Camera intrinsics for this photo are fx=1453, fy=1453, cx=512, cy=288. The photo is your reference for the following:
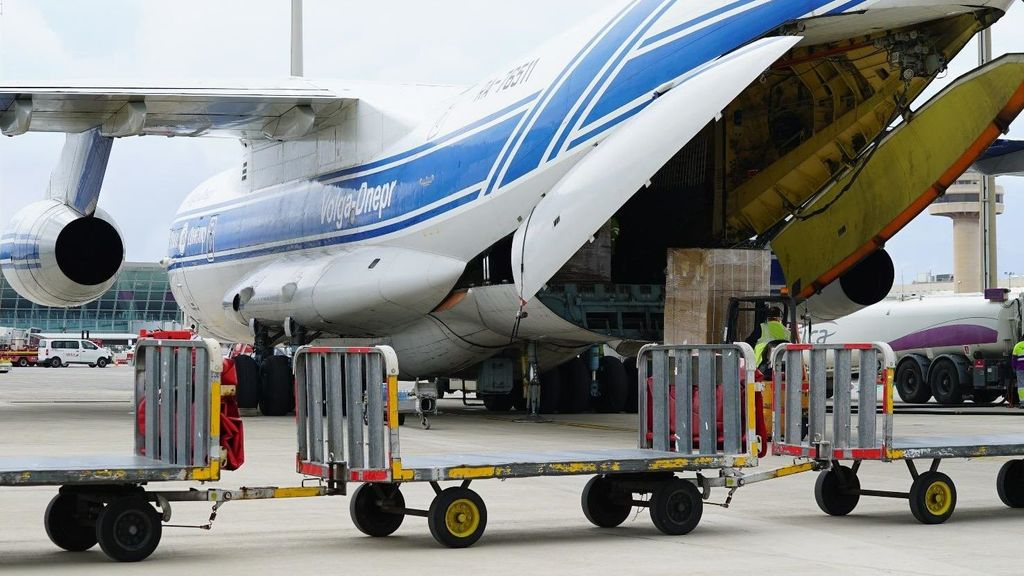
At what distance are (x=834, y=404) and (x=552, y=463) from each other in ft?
6.67

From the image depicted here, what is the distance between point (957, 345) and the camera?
2886 centimetres

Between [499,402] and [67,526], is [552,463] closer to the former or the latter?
[67,526]

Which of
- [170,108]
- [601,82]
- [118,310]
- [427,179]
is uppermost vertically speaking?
[170,108]

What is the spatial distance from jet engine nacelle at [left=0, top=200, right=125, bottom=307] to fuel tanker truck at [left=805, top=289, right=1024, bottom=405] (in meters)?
14.2

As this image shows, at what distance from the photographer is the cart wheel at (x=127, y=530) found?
757 centimetres

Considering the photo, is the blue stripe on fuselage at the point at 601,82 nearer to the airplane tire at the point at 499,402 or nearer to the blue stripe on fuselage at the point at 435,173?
the blue stripe on fuselage at the point at 435,173

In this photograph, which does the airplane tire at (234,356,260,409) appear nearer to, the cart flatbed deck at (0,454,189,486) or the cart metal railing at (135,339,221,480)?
the cart metal railing at (135,339,221,480)

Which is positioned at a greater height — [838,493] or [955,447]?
[955,447]

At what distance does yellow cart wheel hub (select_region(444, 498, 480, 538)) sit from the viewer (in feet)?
26.6

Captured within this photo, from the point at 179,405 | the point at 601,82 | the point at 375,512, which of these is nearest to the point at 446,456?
the point at 375,512

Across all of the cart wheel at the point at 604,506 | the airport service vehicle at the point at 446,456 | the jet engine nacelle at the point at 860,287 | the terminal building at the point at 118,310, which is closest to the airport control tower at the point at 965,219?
the terminal building at the point at 118,310

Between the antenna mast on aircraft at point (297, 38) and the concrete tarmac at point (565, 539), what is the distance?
1810 centimetres

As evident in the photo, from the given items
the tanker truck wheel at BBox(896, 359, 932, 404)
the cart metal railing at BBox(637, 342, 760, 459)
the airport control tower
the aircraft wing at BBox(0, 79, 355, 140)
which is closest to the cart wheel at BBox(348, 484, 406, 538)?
the cart metal railing at BBox(637, 342, 760, 459)

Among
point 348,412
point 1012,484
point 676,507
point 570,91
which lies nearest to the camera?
point 348,412
